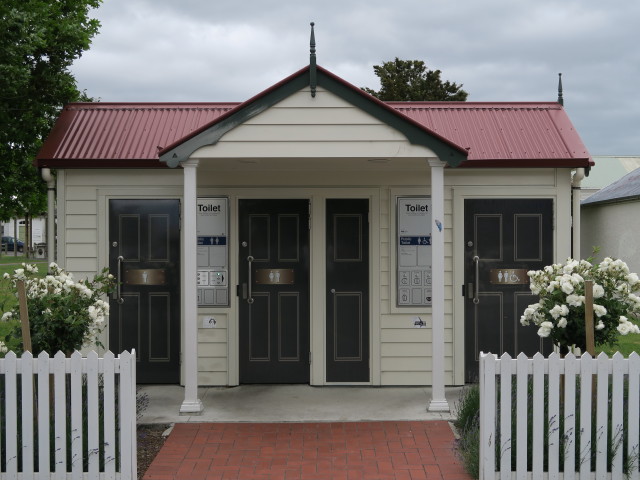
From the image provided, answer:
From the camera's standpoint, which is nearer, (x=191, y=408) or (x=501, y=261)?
(x=191, y=408)

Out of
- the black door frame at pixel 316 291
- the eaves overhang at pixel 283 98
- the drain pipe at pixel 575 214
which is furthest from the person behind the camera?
the black door frame at pixel 316 291

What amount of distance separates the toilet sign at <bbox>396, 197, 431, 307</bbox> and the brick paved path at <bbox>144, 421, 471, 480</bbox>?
1909 mm

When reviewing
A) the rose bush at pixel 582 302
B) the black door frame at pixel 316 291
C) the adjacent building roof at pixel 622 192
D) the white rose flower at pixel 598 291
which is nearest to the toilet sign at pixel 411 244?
the black door frame at pixel 316 291

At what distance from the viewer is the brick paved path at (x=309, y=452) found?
17.3 ft

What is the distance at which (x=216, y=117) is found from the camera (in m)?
7.91

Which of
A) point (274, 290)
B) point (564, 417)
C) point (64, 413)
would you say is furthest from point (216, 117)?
point (564, 417)

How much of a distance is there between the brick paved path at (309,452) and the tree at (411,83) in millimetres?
21573

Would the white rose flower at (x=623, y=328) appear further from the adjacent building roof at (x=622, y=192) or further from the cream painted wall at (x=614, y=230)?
the adjacent building roof at (x=622, y=192)

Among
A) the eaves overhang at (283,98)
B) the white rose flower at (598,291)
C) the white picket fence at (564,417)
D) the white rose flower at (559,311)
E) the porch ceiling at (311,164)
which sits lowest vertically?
the white picket fence at (564,417)

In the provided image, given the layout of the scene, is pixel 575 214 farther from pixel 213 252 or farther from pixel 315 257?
pixel 213 252

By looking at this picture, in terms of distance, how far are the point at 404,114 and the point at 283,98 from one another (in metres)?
1.43

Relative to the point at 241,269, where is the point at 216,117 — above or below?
above

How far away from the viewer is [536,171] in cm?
796

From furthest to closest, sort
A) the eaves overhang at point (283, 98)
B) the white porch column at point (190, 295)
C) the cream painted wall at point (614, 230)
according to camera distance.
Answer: the cream painted wall at point (614, 230), the white porch column at point (190, 295), the eaves overhang at point (283, 98)
